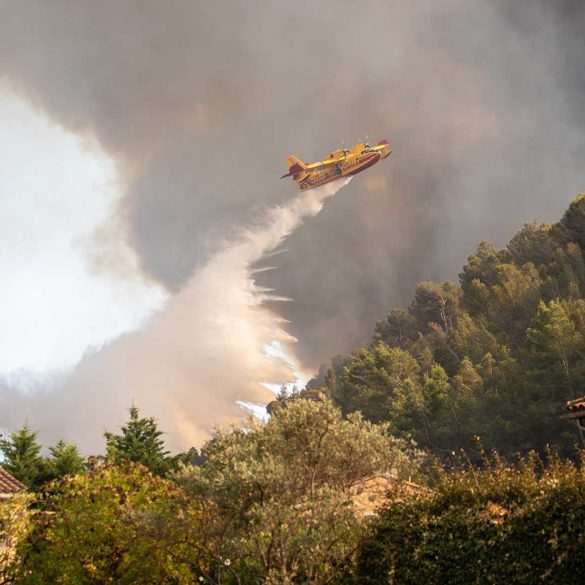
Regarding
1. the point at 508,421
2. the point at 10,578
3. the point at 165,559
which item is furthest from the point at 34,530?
the point at 508,421

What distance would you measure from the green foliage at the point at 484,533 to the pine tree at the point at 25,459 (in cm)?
3071

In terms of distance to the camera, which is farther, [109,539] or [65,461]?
[65,461]

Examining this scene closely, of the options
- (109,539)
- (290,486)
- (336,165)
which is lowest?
(109,539)

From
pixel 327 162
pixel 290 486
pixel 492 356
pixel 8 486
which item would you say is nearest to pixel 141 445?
pixel 8 486

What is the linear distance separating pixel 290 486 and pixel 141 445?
91.9ft

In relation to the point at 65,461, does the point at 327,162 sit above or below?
above

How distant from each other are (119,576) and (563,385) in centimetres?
4762

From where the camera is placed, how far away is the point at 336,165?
112 m

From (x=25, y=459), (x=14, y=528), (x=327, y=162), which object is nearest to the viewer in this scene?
(x=14, y=528)

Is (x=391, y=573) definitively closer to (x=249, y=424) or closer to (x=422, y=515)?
(x=422, y=515)

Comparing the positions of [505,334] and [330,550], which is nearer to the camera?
[330,550]

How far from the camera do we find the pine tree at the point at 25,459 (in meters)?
37.3

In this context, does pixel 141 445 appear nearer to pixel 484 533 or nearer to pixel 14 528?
pixel 14 528

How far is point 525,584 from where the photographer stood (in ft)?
37.3
